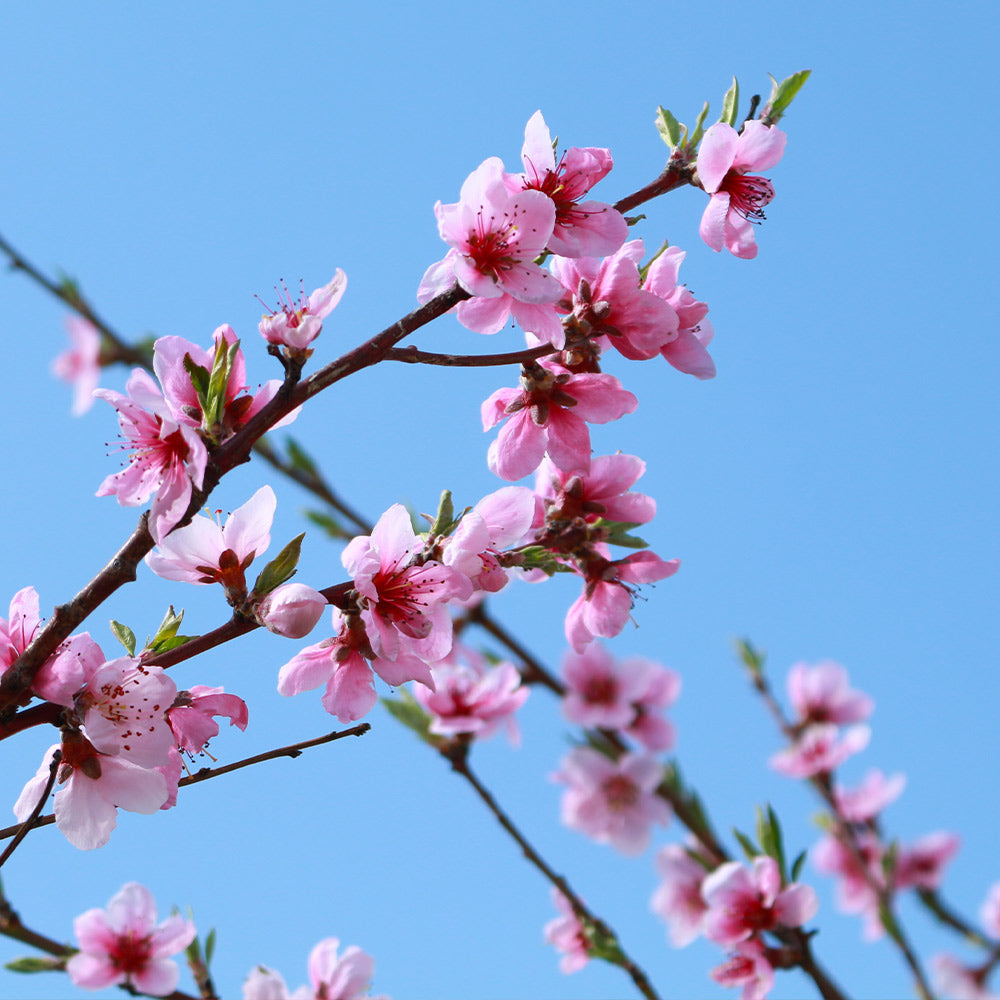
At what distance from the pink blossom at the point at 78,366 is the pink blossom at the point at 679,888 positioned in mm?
4061

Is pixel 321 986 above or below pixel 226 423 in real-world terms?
below

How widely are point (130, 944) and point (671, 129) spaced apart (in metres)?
2.64

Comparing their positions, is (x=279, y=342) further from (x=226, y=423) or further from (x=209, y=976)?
(x=209, y=976)

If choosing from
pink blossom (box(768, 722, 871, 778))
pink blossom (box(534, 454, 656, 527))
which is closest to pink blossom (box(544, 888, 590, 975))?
pink blossom (box(768, 722, 871, 778))

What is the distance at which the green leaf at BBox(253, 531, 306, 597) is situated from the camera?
1467 mm

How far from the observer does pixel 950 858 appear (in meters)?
6.25

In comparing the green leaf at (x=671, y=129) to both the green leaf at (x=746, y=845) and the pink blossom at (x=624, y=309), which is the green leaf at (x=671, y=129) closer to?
the pink blossom at (x=624, y=309)

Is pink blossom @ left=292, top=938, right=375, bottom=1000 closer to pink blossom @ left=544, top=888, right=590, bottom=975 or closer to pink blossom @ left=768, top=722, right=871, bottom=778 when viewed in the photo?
pink blossom @ left=544, top=888, right=590, bottom=975

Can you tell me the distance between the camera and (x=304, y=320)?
150 centimetres

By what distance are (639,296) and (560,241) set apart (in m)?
0.20

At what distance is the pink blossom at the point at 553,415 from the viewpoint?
1.82m

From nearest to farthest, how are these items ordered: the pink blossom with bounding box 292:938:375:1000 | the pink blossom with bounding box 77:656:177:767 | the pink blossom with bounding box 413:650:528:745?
the pink blossom with bounding box 77:656:177:767 < the pink blossom with bounding box 292:938:375:1000 < the pink blossom with bounding box 413:650:528:745

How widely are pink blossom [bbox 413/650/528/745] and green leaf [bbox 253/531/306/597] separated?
6.19ft

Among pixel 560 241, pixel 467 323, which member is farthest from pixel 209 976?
pixel 560 241
